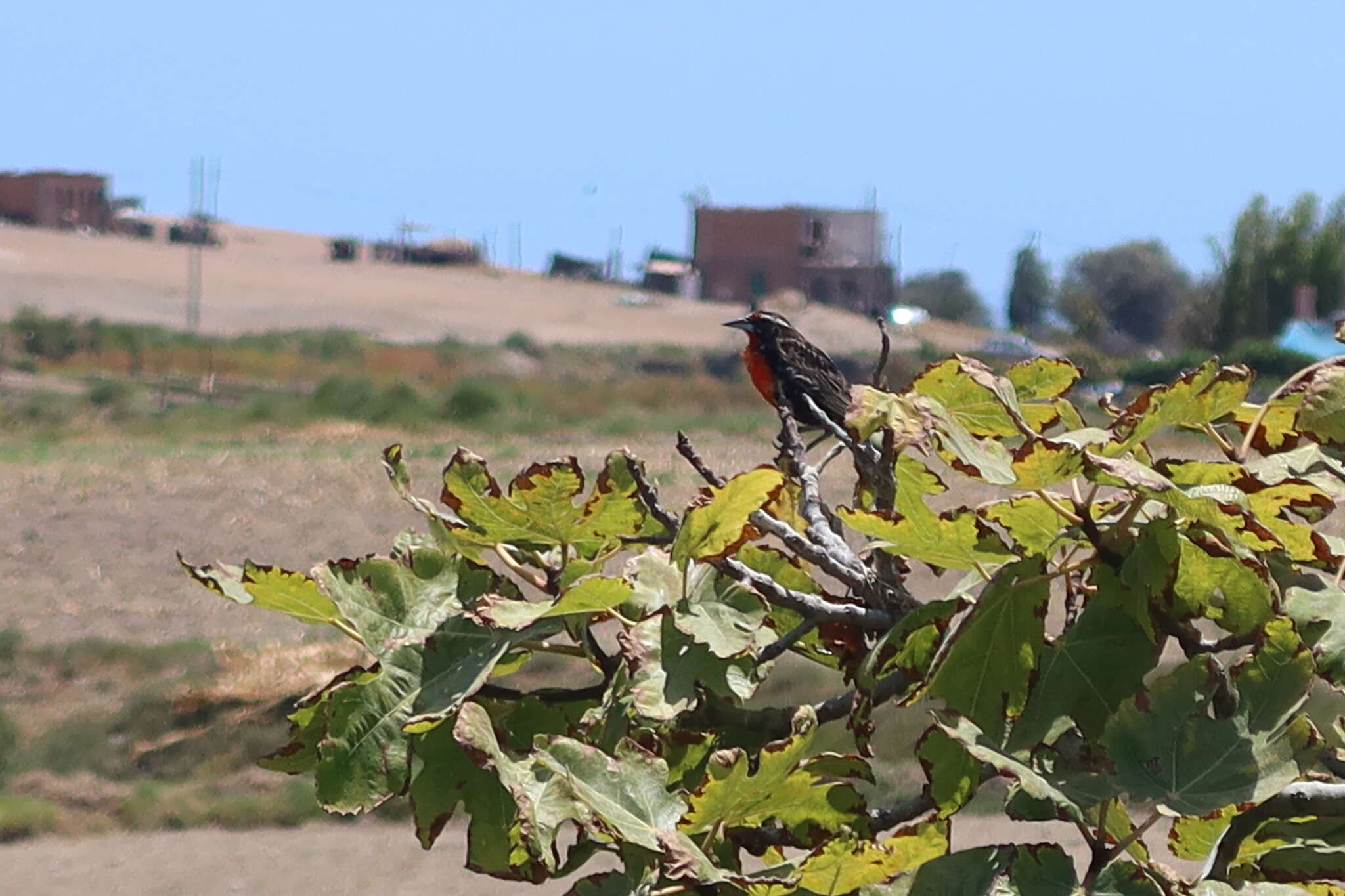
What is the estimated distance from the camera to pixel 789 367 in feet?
14.1

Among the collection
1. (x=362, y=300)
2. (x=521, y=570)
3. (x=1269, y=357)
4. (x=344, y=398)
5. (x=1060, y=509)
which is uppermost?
(x=1060, y=509)

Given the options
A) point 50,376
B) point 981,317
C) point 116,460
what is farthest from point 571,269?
point 116,460

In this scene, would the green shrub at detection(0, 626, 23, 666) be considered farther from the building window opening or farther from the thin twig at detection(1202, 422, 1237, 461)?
the building window opening

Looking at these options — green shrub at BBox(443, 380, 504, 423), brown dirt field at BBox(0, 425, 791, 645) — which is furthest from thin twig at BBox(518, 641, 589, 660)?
green shrub at BBox(443, 380, 504, 423)

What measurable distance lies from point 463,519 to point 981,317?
74.8 m

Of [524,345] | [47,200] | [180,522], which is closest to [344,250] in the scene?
[47,200]

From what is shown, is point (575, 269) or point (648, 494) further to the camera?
point (575, 269)

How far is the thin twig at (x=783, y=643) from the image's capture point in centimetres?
148

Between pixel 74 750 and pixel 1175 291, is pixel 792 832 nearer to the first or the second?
pixel 74 750

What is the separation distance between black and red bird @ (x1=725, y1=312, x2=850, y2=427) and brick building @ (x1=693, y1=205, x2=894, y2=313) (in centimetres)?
4018

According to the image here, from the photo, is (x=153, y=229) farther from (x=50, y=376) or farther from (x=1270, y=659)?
(x=1270, y=659)

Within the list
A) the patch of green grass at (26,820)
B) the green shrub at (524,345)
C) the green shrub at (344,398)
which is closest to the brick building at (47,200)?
the green shrub at (524,345)

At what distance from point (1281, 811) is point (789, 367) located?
115 inches

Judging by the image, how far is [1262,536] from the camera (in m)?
1.37
